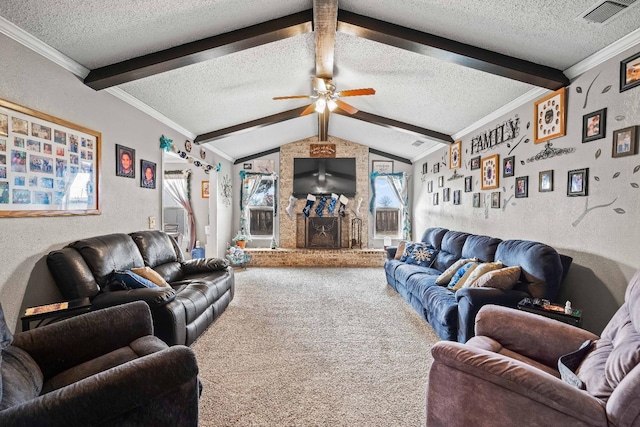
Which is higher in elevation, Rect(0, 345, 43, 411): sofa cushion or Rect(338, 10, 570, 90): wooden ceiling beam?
Rect(338, 10, 570, 90): wooden ceiling beam

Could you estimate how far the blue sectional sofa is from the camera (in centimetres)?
247

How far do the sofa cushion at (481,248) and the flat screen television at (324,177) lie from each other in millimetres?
3480

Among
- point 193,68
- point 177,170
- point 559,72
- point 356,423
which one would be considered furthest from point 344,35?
point 177,170

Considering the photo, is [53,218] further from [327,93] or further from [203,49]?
[327,93]

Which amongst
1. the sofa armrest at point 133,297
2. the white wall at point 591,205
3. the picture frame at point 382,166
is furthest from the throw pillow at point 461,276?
the picture frame at point 382,166

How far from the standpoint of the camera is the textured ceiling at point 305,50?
2.08 m

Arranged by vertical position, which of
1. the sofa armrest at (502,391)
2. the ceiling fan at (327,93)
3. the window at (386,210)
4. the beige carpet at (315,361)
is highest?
the ceiling fan at (327,93)

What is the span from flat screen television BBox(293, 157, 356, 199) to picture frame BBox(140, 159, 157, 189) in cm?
345

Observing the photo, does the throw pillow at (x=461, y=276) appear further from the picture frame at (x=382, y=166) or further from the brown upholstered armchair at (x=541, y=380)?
the picture frame at (x=382, y=166)

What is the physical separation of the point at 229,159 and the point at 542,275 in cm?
608

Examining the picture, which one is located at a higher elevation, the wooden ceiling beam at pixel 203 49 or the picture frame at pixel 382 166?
the wooden ceiling beam at pixel 203 49

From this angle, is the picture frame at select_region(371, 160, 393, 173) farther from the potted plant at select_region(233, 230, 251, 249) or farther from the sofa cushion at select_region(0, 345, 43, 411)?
the sofa cushion at select_region(0, 345, 43, 411)

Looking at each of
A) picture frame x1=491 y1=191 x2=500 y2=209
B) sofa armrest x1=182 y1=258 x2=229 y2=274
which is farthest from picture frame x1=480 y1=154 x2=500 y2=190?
sofa armrest x1=182 y1=258 x2=229 y2=274

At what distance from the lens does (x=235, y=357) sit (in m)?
2.51
